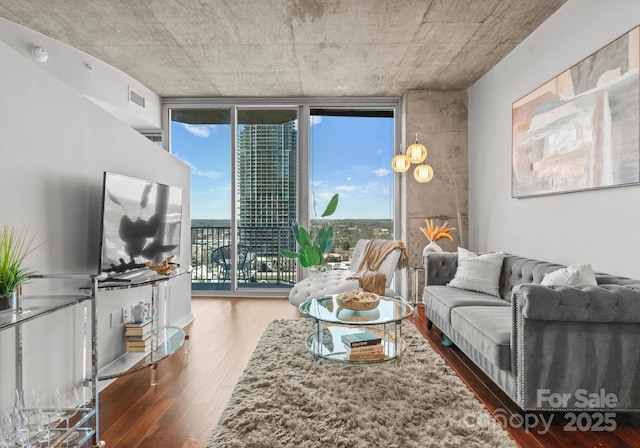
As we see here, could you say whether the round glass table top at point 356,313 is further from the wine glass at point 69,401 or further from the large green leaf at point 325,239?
the large green leaf at point 325,239

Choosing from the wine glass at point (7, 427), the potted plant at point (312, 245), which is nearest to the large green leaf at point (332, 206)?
the potted plant at point (312, 245)

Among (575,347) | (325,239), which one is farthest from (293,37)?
(575,347)

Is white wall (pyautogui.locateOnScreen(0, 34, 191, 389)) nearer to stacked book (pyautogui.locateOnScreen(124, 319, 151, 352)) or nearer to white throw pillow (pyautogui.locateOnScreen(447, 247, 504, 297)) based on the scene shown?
stacked book (pyautogui.locateOnScreen(124, 319, 151, 352))

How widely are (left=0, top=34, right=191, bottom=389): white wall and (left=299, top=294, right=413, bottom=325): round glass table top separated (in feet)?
4.70

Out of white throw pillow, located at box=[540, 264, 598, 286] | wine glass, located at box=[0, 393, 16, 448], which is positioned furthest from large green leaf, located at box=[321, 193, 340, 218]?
wine glass, located at box=[0, 393, 16, 448]

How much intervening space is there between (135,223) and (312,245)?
2.52m

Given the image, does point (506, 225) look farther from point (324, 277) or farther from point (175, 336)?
point (175, 336)

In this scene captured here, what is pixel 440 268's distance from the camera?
3703 millimetres

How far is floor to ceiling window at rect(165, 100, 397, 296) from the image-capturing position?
524cm

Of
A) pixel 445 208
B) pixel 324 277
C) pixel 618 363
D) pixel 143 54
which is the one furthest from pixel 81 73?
pixel 618 363

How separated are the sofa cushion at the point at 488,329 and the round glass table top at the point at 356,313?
0.36m

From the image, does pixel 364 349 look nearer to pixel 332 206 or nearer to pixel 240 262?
pixel 332 206

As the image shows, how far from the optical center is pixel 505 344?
2.04m

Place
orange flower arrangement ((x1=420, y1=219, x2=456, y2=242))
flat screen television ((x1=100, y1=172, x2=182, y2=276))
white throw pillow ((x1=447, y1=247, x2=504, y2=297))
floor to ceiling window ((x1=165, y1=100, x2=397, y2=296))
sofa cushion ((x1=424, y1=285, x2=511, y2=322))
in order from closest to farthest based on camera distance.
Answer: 1. flat screen television ((x1=100, y1=172, x2=182, y2=276))
2. sofa cushion ((x1=424, y1=285, x2=511, y2=322))
3. white throw pillow ((x1=447, y1=247, x2=504, y2=297))
4. orange flower arrangement ((x1=420, y1=219, x2=456, y2=242))
5. floor to ceiling window ((x1=165, y1=100, x2=397, y2=296))
